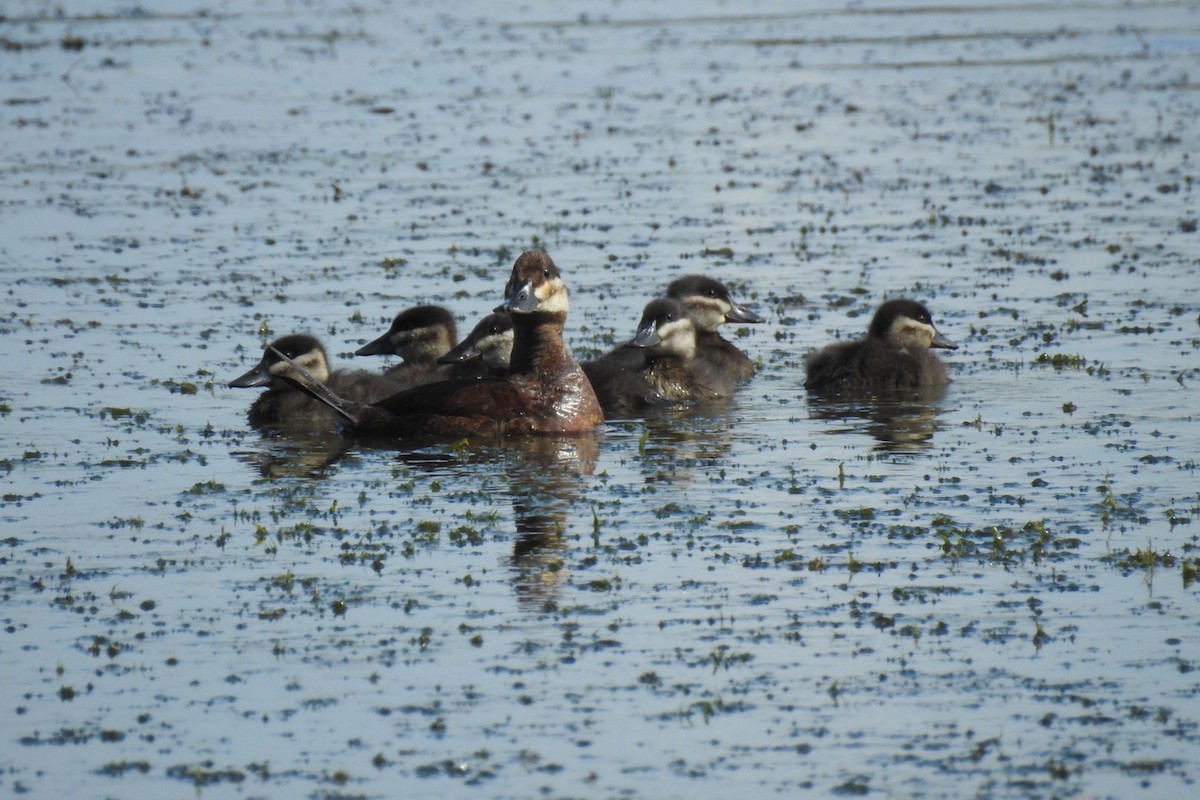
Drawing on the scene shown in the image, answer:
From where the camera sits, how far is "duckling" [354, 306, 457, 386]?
1280 cm

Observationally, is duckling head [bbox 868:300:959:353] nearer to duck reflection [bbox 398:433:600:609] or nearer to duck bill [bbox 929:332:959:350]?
duck bill [bbox 929:332:959:350]

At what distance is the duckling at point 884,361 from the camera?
12.4 m

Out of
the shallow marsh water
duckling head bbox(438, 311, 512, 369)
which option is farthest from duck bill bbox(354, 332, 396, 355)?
duckling head bbox(438, 311, 512, 369)

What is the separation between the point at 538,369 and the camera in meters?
11.5

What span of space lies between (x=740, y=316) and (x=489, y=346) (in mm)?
2046

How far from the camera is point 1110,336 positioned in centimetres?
1355

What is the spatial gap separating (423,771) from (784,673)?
1428 millimetres

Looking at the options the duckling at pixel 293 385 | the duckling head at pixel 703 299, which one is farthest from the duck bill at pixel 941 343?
the duckling at pixel 293 385

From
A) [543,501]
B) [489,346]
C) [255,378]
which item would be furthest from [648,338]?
[543,501]

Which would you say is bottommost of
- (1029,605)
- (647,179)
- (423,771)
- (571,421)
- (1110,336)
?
(423,771)

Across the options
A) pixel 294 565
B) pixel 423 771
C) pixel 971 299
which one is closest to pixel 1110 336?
pixel 971 299

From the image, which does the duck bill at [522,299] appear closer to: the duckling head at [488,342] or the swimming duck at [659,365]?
the duckling head at [488,342]

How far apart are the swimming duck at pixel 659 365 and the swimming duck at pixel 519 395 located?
2.74 feet

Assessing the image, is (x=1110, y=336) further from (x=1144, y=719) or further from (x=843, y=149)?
(x=843, y=149)
